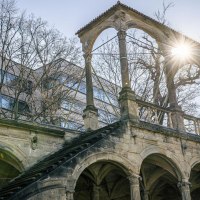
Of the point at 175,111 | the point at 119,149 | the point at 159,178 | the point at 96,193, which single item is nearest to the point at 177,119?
the point at 175,111

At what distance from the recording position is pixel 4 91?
26.4 metres

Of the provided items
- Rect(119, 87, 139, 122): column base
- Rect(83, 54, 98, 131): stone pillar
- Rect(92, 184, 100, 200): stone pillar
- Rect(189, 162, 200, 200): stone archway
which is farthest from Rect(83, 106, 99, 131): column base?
Rect(189, 162, 200, 200): stone archway

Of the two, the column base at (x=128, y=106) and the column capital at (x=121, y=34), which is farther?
the column capital at (x=121, y=34)

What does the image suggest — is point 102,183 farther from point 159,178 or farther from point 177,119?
point 177,119

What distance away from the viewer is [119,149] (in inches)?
458

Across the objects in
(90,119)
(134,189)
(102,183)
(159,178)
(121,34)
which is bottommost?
(134,189)

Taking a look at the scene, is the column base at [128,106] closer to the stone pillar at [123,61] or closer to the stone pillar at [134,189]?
the stone pillar at [123,61]

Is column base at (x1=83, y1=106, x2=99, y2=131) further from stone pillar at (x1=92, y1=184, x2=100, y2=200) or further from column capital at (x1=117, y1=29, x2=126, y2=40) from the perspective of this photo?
column capital at (x1=117, y1=29, x2=126, y2=40)

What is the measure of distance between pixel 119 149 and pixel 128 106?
5.39 feet

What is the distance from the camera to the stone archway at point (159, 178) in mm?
13391

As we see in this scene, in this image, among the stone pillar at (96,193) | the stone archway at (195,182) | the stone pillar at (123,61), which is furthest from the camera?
the stone archway at (195,182)

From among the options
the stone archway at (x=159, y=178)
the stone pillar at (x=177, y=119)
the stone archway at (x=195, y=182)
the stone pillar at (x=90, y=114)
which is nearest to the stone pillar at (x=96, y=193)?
the stone archway at (x=159, y=178)

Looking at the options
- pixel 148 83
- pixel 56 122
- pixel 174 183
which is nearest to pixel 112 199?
pixel 174 183

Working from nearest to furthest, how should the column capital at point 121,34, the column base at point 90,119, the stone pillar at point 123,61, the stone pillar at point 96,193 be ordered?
1. the stone pillar at point 123,61
2. the stone pillar at point 96,193
3. the column capital at point 121,34
4. the column base at point 90,119
